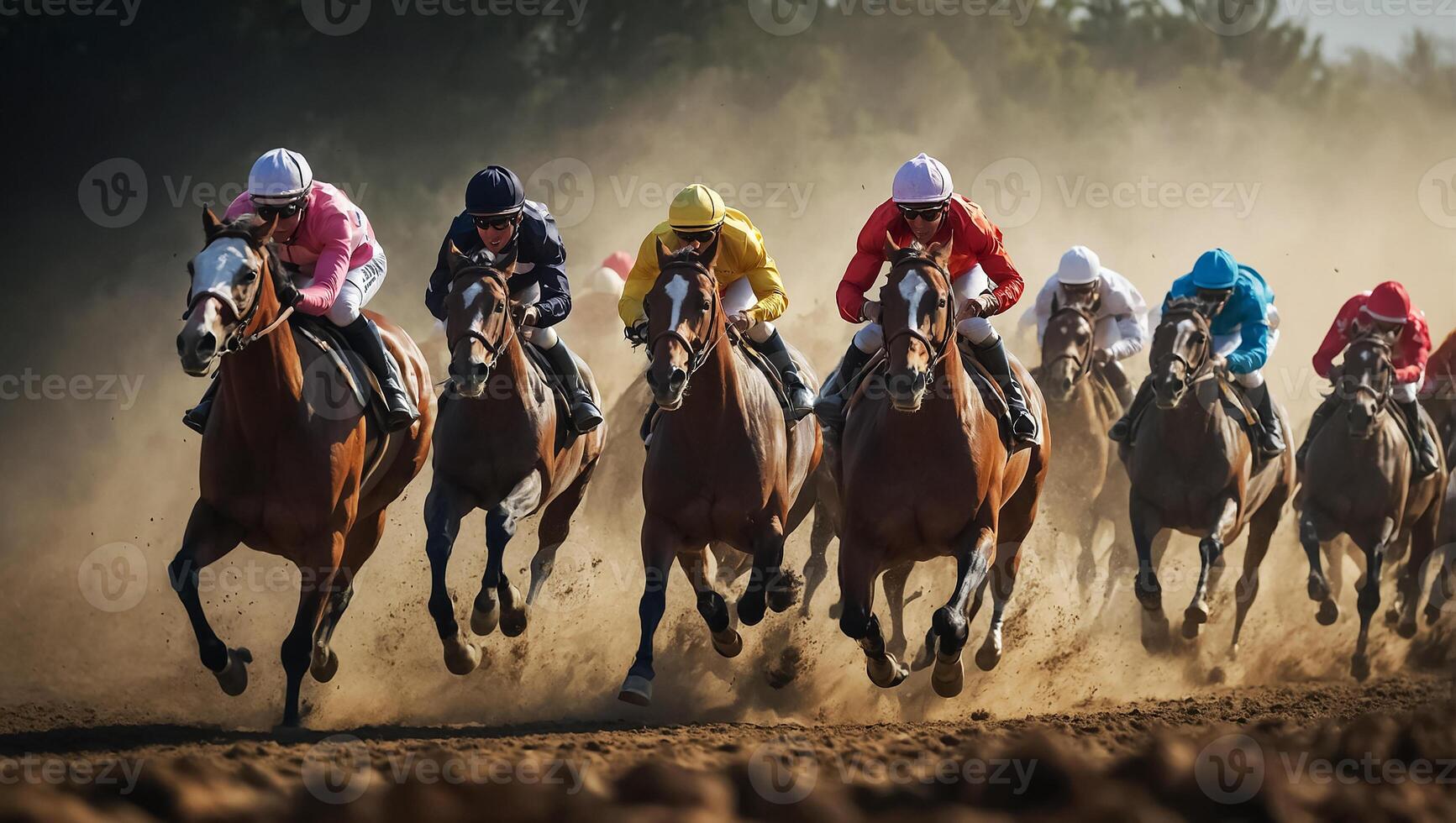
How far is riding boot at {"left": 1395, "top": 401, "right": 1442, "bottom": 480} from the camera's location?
38.0 ft

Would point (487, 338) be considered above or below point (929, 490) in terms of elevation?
above

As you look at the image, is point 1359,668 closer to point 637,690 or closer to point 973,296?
point 973,296

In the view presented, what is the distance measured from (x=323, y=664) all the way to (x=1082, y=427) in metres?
6.17

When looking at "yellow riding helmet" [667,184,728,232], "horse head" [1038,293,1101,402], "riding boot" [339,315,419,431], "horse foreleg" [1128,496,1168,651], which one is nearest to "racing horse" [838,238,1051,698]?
"yellow riding helmet" [667,184,728,232]

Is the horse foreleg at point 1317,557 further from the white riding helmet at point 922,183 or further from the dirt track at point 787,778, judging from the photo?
the dirt track at point 787,778

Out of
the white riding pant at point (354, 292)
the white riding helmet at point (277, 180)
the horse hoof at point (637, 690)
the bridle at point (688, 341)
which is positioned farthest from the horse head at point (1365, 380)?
the white riding helmet at point (277, 180)

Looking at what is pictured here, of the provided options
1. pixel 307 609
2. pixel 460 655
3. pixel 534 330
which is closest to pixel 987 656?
pixel 460 655

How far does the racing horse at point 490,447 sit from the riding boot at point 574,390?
0.33 ft

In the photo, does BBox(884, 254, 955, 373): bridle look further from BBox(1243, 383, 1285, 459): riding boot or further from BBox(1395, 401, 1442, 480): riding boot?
BBox(1395, 401, 1442, 480): riding boot

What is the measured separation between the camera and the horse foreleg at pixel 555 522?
8922 mm

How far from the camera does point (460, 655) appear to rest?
7395 millimetres

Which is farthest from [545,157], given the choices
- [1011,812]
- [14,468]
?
[1011,812]

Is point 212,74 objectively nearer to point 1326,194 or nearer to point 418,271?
point 418,271

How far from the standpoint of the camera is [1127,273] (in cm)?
1942
